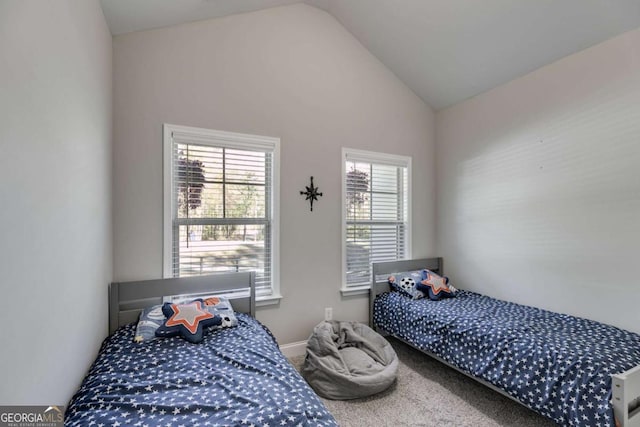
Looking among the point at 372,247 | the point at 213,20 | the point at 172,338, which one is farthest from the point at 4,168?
the point at 372,247

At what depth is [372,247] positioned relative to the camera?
3254 mm

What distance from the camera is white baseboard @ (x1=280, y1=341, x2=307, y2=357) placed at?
272cm

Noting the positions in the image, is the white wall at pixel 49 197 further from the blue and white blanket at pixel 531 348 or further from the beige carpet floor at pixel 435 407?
the blue and white blanket at pixel 531 348

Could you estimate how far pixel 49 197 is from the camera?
115 cm

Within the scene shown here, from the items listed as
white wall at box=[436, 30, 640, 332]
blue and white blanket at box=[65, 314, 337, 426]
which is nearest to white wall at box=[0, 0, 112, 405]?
blue and white blanket at box=[65, 314, 337, 426]

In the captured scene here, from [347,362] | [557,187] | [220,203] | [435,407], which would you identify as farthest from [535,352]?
[220,203]

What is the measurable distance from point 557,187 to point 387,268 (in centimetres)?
166

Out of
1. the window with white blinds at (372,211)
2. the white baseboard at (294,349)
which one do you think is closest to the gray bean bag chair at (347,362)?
the white baseboard at (294,349)

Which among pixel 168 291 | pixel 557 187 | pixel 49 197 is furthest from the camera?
pixel 557 187

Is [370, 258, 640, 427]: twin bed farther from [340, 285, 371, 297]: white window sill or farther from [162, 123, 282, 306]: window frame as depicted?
[162, 123, 282, 306]: window frame

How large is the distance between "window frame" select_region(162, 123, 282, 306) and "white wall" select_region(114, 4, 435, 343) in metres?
0.05

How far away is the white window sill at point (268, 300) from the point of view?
261 cm

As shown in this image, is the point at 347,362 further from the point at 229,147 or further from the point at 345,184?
the point at 229,147

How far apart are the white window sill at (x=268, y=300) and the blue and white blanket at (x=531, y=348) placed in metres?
1.12
